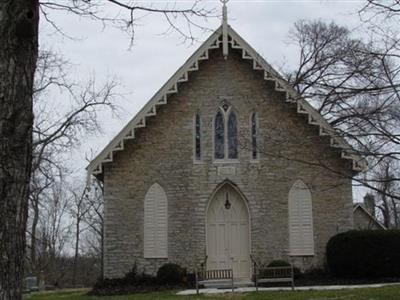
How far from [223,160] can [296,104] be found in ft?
10.4

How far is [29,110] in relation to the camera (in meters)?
4.12

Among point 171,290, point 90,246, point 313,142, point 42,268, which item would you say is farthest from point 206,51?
point 90,246

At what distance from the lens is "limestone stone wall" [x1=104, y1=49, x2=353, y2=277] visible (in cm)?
2228

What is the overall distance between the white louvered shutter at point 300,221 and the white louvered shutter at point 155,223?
14.1ft

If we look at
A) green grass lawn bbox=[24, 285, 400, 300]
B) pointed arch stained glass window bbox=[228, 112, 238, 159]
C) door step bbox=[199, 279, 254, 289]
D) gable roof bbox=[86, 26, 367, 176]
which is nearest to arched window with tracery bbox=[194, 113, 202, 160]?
pointed arch stained glass window bbox=[228, 112, 238, 159]

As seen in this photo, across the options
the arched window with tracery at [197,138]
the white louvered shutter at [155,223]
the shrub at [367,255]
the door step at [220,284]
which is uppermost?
the arched window with tracery at [197,138]

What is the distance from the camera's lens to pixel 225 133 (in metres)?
23.2

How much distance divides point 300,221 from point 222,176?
3.08 m

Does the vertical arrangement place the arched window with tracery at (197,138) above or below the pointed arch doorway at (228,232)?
above

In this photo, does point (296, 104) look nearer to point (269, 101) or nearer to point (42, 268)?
point (269, 101)

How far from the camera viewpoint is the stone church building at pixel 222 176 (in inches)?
877

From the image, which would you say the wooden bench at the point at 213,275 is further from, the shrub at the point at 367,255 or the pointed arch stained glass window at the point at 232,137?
the pointed arch stained glass window at the point at 232,137

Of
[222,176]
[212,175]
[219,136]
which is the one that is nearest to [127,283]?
[212,175]

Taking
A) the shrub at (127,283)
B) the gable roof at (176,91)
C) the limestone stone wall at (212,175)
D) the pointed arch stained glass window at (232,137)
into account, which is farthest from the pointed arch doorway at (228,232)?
the gable roof at (176,91)
